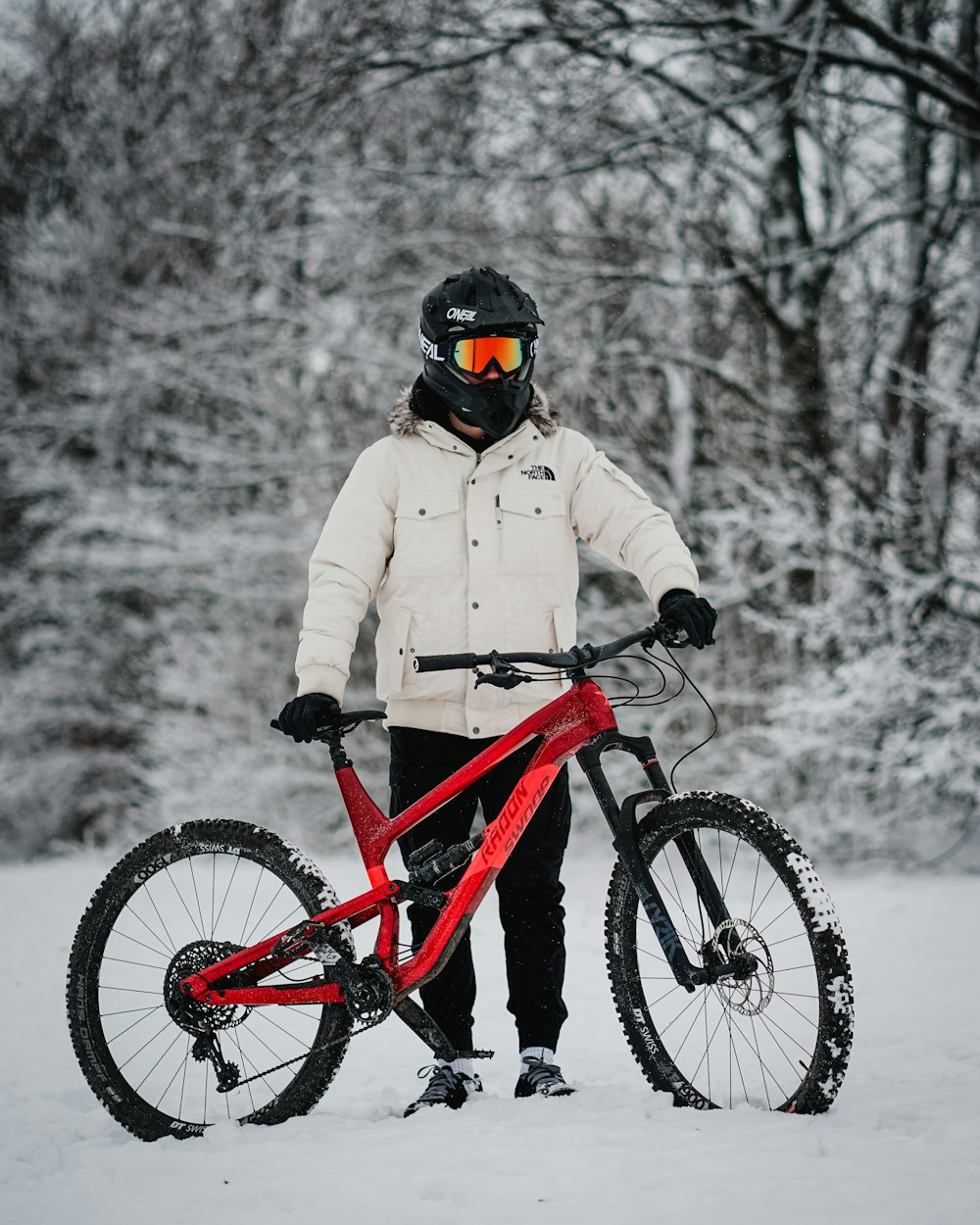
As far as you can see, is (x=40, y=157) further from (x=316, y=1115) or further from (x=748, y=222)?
(x=316, y=1115)

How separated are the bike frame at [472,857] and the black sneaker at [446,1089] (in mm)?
329

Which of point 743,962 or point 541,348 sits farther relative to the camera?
point 541,348

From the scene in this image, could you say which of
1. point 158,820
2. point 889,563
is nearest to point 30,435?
point 158,820

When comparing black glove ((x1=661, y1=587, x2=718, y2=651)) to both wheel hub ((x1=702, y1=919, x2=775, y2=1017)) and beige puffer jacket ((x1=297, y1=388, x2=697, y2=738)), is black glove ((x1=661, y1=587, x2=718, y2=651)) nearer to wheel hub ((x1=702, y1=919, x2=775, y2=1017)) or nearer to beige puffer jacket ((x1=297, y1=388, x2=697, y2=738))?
beige puffer jacket ((x1=297, y1=388, x2=697, y2=738))

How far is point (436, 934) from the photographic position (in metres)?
2.75

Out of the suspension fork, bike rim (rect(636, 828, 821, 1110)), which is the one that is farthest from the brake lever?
bike rim (rect(636, 828, 821, 1110))

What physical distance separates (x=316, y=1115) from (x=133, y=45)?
13.1 meters

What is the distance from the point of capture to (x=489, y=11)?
7.55m

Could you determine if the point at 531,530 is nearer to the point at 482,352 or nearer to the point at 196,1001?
the point at 482,352

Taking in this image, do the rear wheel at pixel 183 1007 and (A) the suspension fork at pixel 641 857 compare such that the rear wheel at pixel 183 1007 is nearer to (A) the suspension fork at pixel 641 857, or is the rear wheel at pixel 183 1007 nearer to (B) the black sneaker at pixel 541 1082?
(B) the black sneaker at pixel 541 1082

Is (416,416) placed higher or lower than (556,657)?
higher

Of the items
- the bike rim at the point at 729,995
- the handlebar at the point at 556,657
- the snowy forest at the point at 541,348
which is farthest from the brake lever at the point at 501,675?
the snowy forest at the point at 541,348

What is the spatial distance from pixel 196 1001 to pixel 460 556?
1.28 metres

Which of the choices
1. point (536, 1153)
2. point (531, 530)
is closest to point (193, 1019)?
point (536, 1153)
